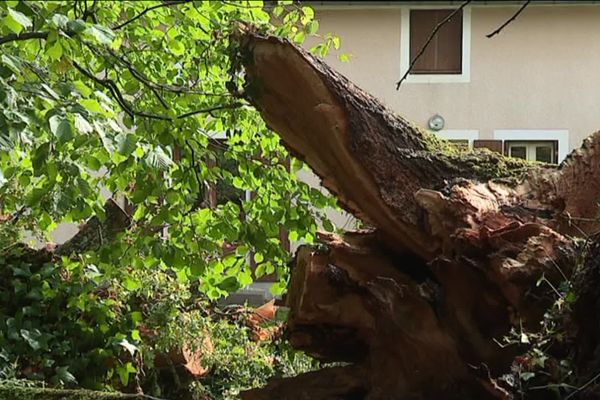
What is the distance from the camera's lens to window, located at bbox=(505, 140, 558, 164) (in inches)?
375

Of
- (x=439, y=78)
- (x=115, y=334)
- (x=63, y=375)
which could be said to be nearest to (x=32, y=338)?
(x=63, y=375)

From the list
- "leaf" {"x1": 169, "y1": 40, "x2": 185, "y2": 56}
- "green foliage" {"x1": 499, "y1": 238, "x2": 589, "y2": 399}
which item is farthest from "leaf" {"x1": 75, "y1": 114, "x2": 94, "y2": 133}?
"leaf" {"x1": 169, "y1": 40, "x2": 185, "y2": 56}

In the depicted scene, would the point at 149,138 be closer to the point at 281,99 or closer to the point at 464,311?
the point at 281,99

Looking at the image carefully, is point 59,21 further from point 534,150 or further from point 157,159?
point 534,150

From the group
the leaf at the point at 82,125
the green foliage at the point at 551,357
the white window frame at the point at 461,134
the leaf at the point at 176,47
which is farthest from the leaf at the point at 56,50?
the white window frame at the point at 461,134

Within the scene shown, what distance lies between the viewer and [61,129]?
179 centimetres

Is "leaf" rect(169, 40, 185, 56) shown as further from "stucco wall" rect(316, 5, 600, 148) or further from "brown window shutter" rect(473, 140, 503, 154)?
"brown window shutter" rect(473, 140, 503, 154)

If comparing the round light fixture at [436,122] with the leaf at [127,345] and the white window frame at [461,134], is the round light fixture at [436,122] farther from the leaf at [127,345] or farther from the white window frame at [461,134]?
the leaf at [127,345]

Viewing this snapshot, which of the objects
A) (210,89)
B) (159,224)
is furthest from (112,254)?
(210,89)

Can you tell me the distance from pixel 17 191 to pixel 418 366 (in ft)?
8.29

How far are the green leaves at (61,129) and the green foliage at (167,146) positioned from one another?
0.25 meters

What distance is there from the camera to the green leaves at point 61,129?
5.84ft

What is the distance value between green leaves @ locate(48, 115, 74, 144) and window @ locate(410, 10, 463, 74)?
26.0 feet

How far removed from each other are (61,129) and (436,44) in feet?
26.9
